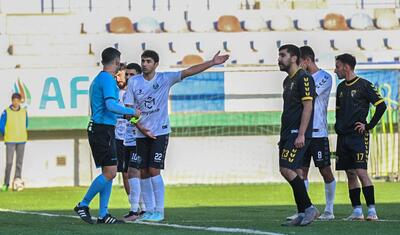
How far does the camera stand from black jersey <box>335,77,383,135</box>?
40.7 feet

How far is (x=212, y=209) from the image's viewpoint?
48.5 feet

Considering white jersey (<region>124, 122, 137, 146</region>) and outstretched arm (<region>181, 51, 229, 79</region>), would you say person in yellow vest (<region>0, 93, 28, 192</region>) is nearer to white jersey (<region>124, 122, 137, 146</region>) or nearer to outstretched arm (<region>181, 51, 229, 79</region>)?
white jersey (<region>124, 122, 137, 146</region>)

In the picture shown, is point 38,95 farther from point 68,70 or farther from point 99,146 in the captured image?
point 99,146

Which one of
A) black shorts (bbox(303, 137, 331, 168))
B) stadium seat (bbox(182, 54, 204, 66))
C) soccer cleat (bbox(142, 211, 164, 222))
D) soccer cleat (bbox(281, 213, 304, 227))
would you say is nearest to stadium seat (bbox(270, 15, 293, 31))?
stadium seat (bbox(182, 54, 204, 66))

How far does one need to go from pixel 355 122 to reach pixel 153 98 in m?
2.29

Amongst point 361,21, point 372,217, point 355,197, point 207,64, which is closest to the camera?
point 207,64

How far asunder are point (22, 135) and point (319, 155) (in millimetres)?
11649

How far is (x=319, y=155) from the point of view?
1270 cm

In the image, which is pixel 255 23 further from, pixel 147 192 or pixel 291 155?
pixel 291 155

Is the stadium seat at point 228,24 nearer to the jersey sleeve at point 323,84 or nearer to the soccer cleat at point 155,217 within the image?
the jersey sleeve at point 323,84

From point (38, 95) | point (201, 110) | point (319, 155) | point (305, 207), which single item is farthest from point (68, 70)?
point (305, 207)

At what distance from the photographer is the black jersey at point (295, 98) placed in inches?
433

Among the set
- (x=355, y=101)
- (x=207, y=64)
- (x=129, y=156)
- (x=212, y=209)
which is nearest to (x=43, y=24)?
(x=212, y=209)

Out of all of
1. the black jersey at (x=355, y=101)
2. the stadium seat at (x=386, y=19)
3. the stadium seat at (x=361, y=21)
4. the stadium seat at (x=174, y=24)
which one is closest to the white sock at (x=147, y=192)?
the black jersey at (x=355, y=101)
